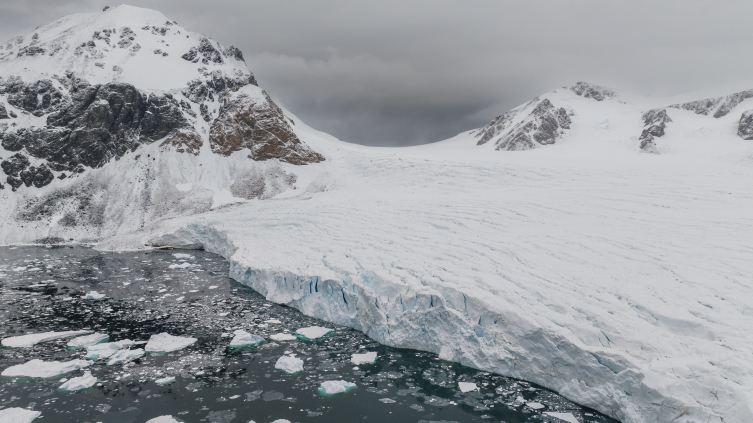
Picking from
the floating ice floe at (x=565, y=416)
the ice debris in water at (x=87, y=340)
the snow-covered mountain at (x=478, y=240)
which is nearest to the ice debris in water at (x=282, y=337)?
the snow-covered mountain at (x=478, y=240)

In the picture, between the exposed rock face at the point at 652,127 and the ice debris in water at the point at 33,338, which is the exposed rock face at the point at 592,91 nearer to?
the exposed rock face at the point at 652,127

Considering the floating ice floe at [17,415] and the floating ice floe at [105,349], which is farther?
the floating ice floe at [105,349]

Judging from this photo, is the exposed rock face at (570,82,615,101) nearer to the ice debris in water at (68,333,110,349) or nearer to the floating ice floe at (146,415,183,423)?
the ice debris in water at (68,333,110,349)

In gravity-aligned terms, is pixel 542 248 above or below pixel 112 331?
above

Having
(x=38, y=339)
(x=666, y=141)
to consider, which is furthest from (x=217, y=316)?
(x=666, y=141)

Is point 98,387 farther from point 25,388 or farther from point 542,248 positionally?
point 542,248

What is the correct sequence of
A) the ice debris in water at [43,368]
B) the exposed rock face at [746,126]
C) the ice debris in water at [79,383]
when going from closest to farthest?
the ice debris in water at [79,383] → the ice debris in water at [43,368] → the exposed rock face at [746,126]

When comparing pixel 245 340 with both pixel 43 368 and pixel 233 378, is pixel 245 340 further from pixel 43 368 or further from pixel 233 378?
pixel 43 368
